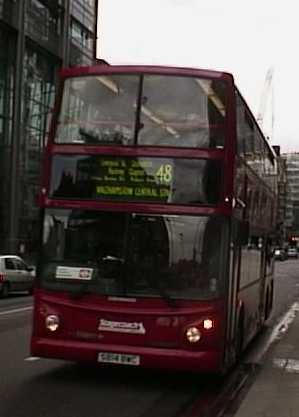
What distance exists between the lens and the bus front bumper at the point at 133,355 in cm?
1007

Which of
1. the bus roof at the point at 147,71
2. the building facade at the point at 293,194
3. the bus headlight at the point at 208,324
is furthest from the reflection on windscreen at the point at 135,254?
the building facade at the point at 293,194

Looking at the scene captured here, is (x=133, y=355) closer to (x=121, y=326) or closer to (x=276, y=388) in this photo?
(x=121, y=326)

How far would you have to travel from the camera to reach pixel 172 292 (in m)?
10.2

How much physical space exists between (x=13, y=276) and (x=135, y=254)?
64.3 feet

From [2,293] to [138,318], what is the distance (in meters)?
19.3

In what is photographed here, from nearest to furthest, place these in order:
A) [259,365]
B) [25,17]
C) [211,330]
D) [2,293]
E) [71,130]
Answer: [211,330], [71,130], [259,365], [2,293], [25,17]

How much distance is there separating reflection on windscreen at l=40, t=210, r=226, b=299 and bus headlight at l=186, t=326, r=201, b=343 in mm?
385

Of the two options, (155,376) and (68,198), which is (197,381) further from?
(68,198)

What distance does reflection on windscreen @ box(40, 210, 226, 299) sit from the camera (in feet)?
33.6

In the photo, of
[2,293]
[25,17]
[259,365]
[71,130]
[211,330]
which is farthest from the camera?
[25,17]

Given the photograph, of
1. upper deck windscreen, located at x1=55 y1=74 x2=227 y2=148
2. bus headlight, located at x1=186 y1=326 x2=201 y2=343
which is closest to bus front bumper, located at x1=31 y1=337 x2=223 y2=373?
bus headlight, located at x1=186 y1=326 x2=201 y2=343

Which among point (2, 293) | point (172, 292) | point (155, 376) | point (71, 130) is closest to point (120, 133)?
point (71, 130)

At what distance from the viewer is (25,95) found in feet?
152

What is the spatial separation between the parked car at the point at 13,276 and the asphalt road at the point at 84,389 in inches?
599
